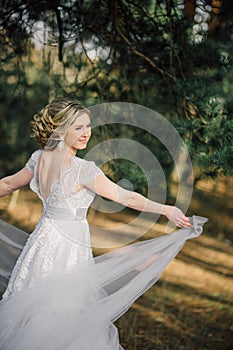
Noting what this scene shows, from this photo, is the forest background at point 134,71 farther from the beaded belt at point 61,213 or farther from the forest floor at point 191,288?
the beaded belt at point 61,213

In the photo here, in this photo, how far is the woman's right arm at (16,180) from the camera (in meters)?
1.91

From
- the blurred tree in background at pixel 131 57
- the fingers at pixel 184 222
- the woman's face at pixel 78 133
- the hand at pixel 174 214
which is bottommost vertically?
the fingers at pixel 184 222

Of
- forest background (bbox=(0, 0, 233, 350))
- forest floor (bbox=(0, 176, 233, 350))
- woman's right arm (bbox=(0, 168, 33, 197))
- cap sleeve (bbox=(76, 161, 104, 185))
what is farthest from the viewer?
forest background (bbox=(0, 0, 233, 350))

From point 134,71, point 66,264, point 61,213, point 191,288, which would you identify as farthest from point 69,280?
point 134,71

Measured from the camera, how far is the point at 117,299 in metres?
1.87

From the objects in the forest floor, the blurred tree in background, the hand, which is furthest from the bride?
the blurred tree in background

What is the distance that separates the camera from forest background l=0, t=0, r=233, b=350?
10.8 feet

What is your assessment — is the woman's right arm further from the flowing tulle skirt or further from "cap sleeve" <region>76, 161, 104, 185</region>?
the flowing tulle skirt

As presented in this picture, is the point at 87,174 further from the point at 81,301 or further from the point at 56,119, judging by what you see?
the point at 81,301

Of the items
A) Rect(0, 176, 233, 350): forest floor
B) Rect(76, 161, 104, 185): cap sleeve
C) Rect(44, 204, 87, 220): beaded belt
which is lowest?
Rect(0, 176, 233, 350): forest floor

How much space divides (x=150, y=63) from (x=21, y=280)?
2077 millimetres

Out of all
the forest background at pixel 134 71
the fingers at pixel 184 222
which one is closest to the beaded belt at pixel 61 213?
the fingers at pixel 184 222

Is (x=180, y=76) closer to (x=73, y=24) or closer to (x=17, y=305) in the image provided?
(x=73, y=24)

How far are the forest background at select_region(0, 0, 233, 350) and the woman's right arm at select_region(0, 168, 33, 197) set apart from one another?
119 cm
